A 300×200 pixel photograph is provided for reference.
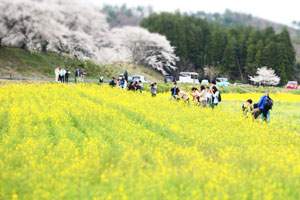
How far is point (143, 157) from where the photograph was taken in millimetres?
8742

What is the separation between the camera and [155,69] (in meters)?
62.0

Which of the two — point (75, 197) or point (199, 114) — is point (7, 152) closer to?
point (75, 197)

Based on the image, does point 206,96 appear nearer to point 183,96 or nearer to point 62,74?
point 183,96

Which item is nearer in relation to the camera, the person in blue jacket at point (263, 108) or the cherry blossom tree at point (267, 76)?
the person in blue jacket at point (263, 108)

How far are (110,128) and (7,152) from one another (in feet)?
12.7

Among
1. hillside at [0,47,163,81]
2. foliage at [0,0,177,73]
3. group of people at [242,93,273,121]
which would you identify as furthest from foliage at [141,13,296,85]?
group of people at [242,93,273,121]

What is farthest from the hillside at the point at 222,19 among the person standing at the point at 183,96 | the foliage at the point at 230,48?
the person standing at the point at 183,96

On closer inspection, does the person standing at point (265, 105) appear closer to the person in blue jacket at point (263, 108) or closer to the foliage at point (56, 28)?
the person in blue jacket at point (263, 108)

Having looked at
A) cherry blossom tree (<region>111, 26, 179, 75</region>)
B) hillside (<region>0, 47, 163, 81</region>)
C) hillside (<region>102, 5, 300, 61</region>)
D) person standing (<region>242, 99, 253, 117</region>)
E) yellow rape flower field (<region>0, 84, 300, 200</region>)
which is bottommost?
yellow rape flower field (<region>0, 84, 300, 200</region>)

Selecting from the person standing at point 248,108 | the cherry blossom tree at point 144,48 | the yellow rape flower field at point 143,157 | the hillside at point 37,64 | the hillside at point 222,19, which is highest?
the hillside at point 222,19

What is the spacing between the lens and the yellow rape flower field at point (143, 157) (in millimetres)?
6406

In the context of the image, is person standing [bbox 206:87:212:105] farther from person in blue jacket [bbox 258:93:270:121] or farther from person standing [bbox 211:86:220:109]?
person in blue jacket [bbox 258:93:270:121]

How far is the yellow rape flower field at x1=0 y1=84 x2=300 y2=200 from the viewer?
641cm

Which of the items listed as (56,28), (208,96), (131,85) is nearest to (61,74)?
(131,85)
